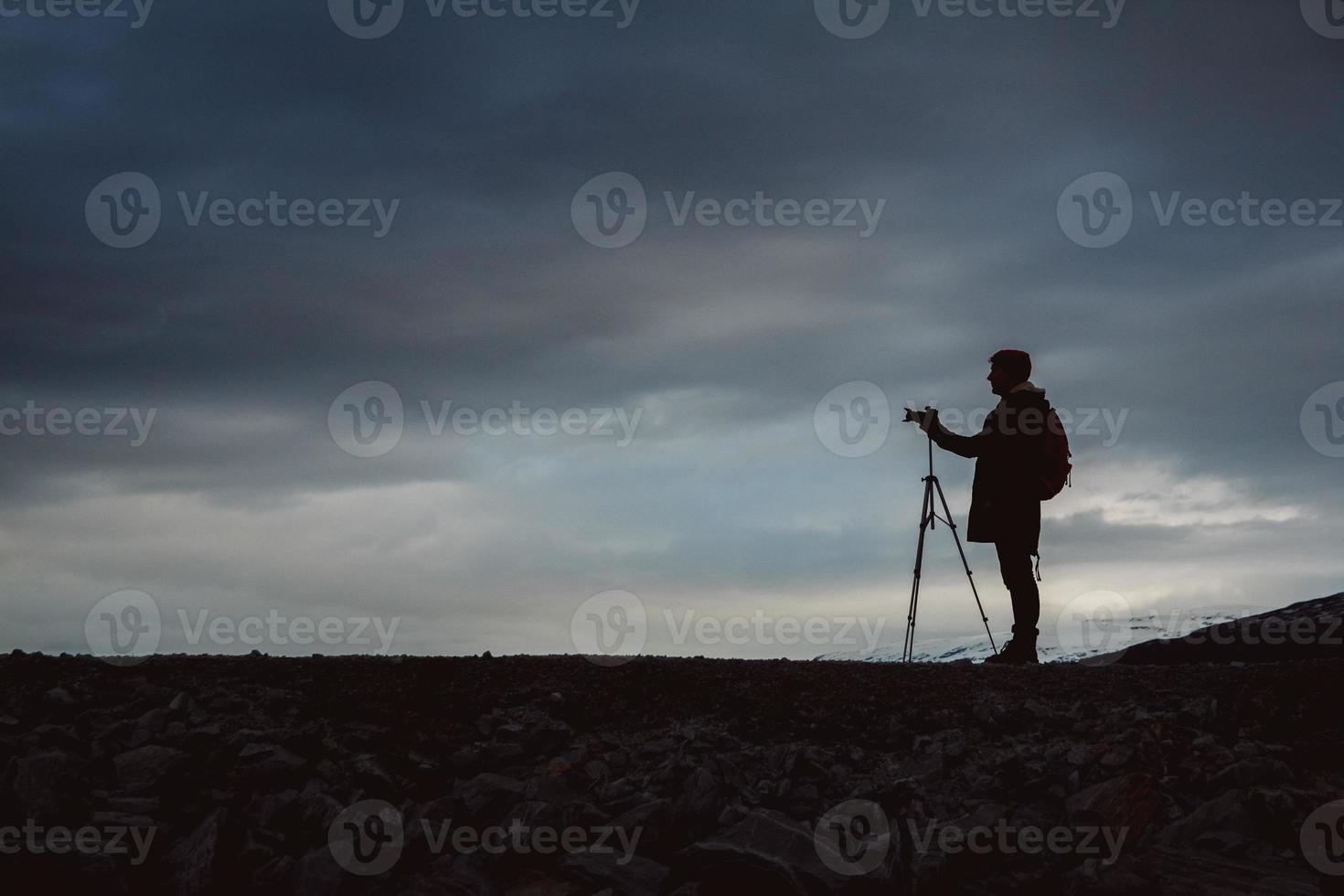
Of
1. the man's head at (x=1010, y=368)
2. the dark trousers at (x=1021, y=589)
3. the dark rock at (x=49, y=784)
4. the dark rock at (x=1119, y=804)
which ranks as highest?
the man's head at (x=1010, y=368)

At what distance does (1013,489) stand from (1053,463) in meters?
0.57

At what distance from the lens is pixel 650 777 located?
28.8 feet

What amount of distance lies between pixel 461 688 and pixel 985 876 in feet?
15.8

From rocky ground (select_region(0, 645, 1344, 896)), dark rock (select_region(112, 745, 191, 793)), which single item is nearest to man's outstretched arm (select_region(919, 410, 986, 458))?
rocky ground (select_region(0, 645, 1344, 896))

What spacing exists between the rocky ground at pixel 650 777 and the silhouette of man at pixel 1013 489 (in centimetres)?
241

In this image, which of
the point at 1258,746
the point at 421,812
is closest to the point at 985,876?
the point at 1258,746

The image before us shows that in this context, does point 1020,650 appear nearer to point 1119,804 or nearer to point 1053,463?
point 1053,463

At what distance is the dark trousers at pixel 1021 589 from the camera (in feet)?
44.0

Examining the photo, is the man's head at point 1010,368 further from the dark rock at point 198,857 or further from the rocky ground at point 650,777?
the dark rock at point 198,857

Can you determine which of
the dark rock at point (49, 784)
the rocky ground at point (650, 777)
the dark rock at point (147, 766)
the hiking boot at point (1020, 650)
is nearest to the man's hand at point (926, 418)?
the hiking boot at point (1020, 650)

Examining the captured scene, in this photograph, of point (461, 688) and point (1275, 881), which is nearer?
point (1275, 881)

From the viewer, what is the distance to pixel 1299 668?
36.6ft

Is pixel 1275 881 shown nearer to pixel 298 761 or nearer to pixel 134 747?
pixel 298 761

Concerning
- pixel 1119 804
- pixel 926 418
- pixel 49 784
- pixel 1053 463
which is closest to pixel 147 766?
pixel 49 784
